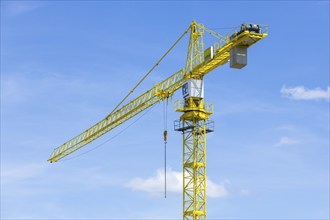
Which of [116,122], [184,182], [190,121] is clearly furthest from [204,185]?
[116,122]

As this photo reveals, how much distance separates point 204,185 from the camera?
83.6 meters

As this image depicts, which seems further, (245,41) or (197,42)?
(197,42)

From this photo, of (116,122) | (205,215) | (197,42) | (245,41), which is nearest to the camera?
(245,41)

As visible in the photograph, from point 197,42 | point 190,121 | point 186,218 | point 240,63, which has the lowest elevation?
point 186,218

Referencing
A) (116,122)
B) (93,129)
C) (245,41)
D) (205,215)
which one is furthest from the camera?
(93,129)

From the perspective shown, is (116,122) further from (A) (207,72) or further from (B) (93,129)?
(A) (207,72)

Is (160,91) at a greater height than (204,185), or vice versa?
(160,91)

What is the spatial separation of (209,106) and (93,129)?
112 ft

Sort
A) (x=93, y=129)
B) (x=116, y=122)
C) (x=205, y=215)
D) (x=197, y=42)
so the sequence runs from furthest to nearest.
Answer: (x=93, y=129) < (x=116, y=122) < (x=197, y=42) < (x=205, y=215)

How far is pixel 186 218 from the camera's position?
82.4 metres

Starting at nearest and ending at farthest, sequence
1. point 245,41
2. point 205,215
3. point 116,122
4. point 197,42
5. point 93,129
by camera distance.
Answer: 1. point 245,41
2. point 205,215
3. point 197,42
4. point 116,122
5. point 93,129

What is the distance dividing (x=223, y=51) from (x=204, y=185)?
17672mm

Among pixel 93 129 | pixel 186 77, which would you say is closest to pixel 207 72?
pixel 186 77

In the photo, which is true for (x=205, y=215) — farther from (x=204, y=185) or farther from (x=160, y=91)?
(x=160, y=91)
